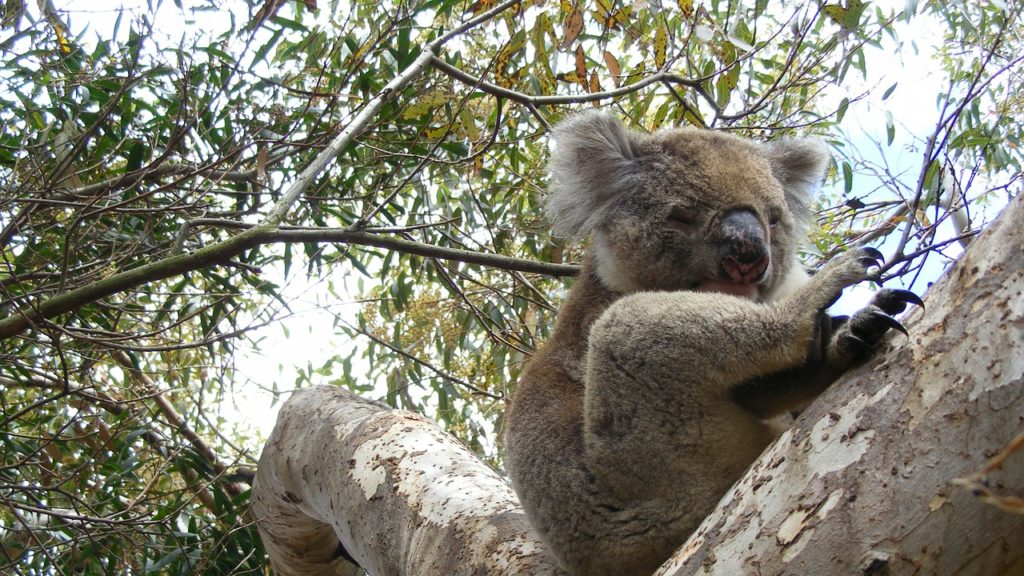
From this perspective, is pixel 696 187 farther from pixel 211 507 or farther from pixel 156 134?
pixel 211 507

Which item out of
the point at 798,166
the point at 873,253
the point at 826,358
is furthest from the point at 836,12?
the point at 826,358

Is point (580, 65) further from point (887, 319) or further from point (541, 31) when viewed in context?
point (887, 319)

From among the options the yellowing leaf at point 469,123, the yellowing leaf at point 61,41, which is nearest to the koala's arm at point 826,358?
the yellowing leaf at point 469,123

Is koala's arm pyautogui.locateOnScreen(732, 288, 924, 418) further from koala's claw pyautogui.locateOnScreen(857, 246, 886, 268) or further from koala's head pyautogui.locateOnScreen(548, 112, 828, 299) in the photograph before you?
koala's head pyautogui.locateOnScreen(548, 112, 828, 299)

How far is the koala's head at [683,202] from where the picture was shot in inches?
92.1

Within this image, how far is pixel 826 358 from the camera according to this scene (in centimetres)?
170

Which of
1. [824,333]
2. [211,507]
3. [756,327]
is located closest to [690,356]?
[756,327]

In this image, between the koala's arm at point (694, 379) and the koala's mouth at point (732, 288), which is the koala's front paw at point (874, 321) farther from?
the koala's mouth at point (732, 288)

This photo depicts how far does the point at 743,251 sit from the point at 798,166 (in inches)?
33.7

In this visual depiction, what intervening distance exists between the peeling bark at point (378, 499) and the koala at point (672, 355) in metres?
0.16

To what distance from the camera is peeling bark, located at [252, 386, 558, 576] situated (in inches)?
85.9

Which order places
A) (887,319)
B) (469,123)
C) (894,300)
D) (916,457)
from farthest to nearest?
(469,123) < (894,300) < (887,319) < (916,457)

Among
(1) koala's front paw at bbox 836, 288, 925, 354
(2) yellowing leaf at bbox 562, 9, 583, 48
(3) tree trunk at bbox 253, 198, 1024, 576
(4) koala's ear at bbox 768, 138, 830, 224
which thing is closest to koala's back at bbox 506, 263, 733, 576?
(3) tree trunk at bbox 253, 198, 1024, 576

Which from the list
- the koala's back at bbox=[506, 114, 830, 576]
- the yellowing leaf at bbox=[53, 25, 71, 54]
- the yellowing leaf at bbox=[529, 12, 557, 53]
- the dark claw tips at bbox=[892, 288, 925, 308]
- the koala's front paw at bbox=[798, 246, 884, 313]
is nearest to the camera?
the dark claw tips at bbox=[892, 288, 925, 308]
